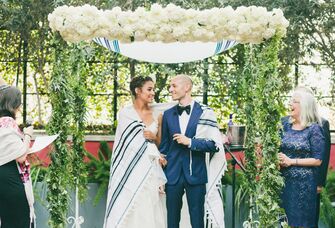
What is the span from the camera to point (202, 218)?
22.4 ft

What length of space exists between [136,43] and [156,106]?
2.21ft

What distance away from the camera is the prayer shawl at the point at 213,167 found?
6969mm

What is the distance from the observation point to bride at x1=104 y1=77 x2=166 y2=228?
23.5 feet

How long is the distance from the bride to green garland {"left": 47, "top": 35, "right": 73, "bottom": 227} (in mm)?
726

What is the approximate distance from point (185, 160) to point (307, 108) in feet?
3.89

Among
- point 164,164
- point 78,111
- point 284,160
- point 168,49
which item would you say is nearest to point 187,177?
point 164,164

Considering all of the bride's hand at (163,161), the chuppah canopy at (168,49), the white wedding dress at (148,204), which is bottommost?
the white wedding dress at (148,204)

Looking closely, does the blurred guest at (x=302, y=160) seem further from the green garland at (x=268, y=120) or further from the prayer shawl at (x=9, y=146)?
the prayer shawl at (x=9, y=146)

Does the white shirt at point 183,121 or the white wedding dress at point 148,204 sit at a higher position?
the white shirt at point 183,121

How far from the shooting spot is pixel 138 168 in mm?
7207

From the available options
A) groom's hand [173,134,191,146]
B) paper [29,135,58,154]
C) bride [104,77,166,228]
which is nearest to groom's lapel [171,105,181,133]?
groom's hand [173,134,191,146]

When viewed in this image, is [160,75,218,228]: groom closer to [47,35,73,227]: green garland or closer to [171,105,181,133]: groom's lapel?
[171,105,181,133]: groom's lapel

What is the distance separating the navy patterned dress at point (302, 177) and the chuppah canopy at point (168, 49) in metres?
1.11

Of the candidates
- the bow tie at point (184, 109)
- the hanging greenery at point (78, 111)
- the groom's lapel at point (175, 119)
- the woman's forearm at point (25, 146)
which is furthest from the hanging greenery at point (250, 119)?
the woman's forearm at point (25, 146)
